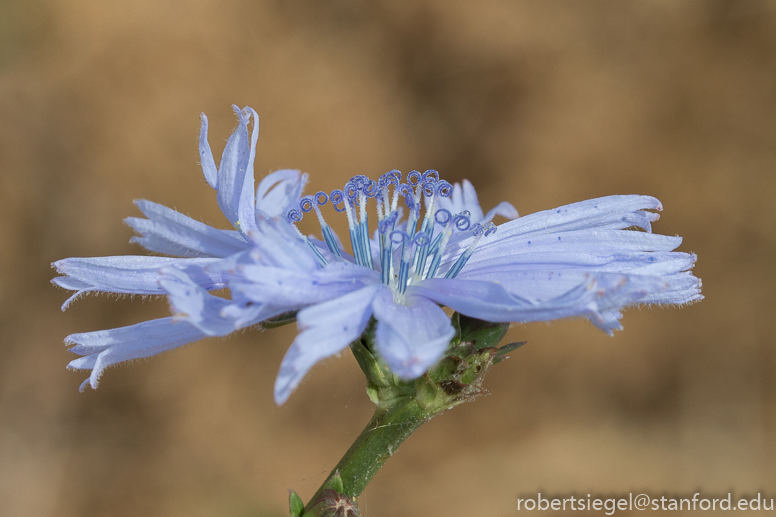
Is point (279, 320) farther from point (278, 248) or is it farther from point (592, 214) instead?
point (592, 214)

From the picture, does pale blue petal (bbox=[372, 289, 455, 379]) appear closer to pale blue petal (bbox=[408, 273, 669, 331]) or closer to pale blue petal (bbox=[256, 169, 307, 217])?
pale blue petal (bbox=[408, 273, 669, 331])

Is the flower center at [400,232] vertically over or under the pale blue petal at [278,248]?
under

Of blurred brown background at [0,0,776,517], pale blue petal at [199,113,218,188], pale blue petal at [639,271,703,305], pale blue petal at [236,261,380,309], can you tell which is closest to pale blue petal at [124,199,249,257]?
pale blue petal at [199,113,218,188]

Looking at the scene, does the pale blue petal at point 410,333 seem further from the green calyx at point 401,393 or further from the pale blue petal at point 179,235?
the pale blue petal at point 179,235

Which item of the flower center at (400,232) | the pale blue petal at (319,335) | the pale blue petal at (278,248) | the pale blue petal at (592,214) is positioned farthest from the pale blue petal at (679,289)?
the pale blue petal at (278,248)

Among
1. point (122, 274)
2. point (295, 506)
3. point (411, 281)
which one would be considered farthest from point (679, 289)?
point (122, 274)

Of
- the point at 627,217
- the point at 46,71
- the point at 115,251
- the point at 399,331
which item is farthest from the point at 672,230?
the point at 46,71

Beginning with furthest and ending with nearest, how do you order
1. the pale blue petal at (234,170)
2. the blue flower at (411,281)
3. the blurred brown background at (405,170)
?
the blurred brown background at (405,170) → the pale blue petal at (234,170) → the blue flower at (411,281)
